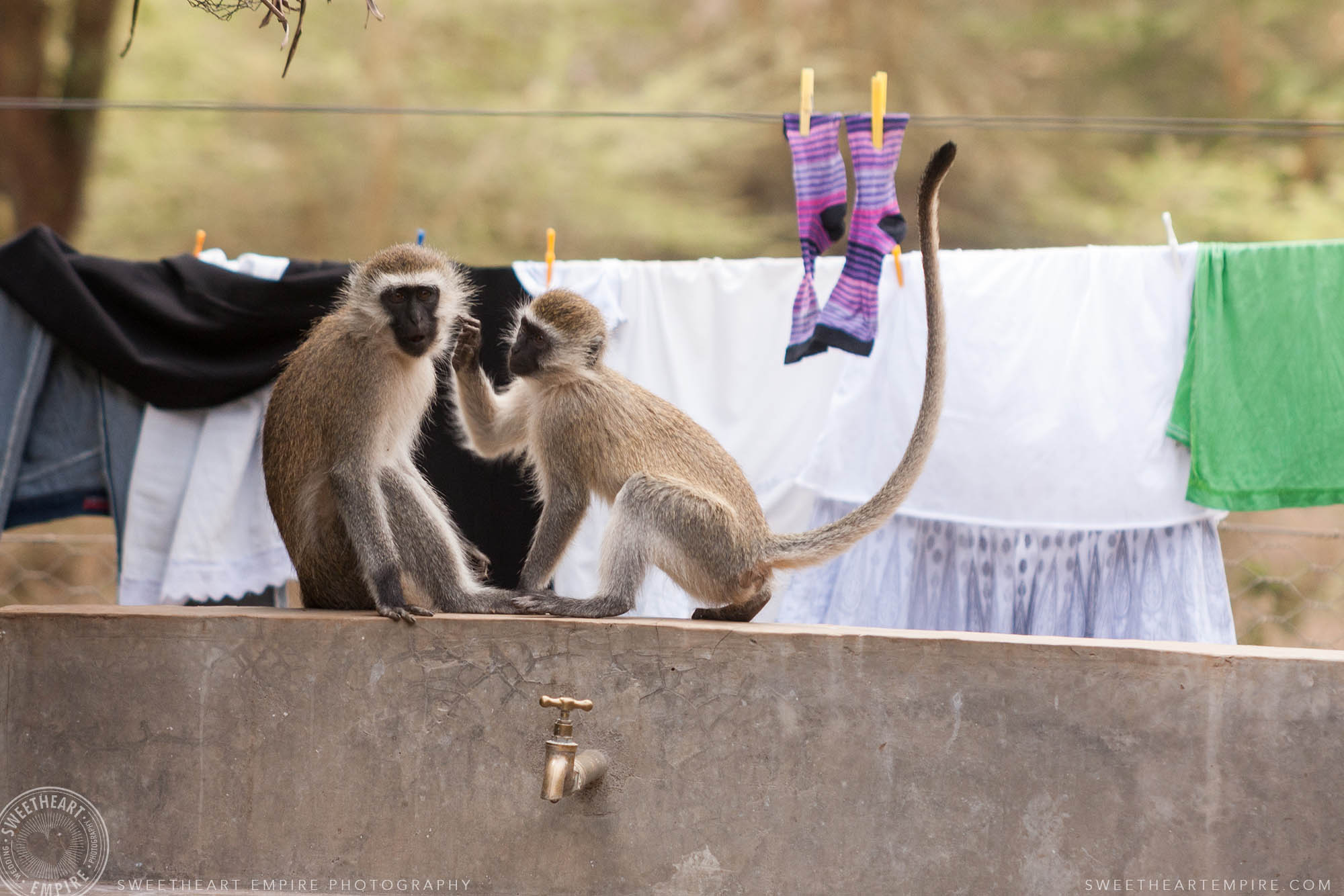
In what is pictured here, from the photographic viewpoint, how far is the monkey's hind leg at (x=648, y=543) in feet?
10.3

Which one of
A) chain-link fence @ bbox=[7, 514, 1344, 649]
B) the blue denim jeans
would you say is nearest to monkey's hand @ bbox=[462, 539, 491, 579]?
the blue denim jeans

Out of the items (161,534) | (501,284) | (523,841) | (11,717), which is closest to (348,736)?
(523,841)

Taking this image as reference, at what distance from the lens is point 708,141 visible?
34.1ft

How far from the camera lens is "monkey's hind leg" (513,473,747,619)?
3.12m

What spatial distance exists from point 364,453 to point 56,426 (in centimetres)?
156

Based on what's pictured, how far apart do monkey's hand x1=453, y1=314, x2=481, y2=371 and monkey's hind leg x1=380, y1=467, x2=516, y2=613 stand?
16.8 inches

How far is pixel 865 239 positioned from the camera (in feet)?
12.2

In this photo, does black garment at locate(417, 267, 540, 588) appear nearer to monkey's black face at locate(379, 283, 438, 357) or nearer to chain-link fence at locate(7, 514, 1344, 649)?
monkey's black face at locate(379, 283, 438, 357)

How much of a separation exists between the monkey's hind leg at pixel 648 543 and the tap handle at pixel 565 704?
0.40 metres

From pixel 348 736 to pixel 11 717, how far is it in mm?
894

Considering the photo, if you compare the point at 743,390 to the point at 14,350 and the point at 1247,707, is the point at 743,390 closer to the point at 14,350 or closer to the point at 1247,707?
the point at 1247,707

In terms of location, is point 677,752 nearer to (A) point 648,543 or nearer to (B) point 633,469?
(A) point 648,543

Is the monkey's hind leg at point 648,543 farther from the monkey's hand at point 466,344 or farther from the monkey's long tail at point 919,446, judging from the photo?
the monkey's hand at point 466,344
